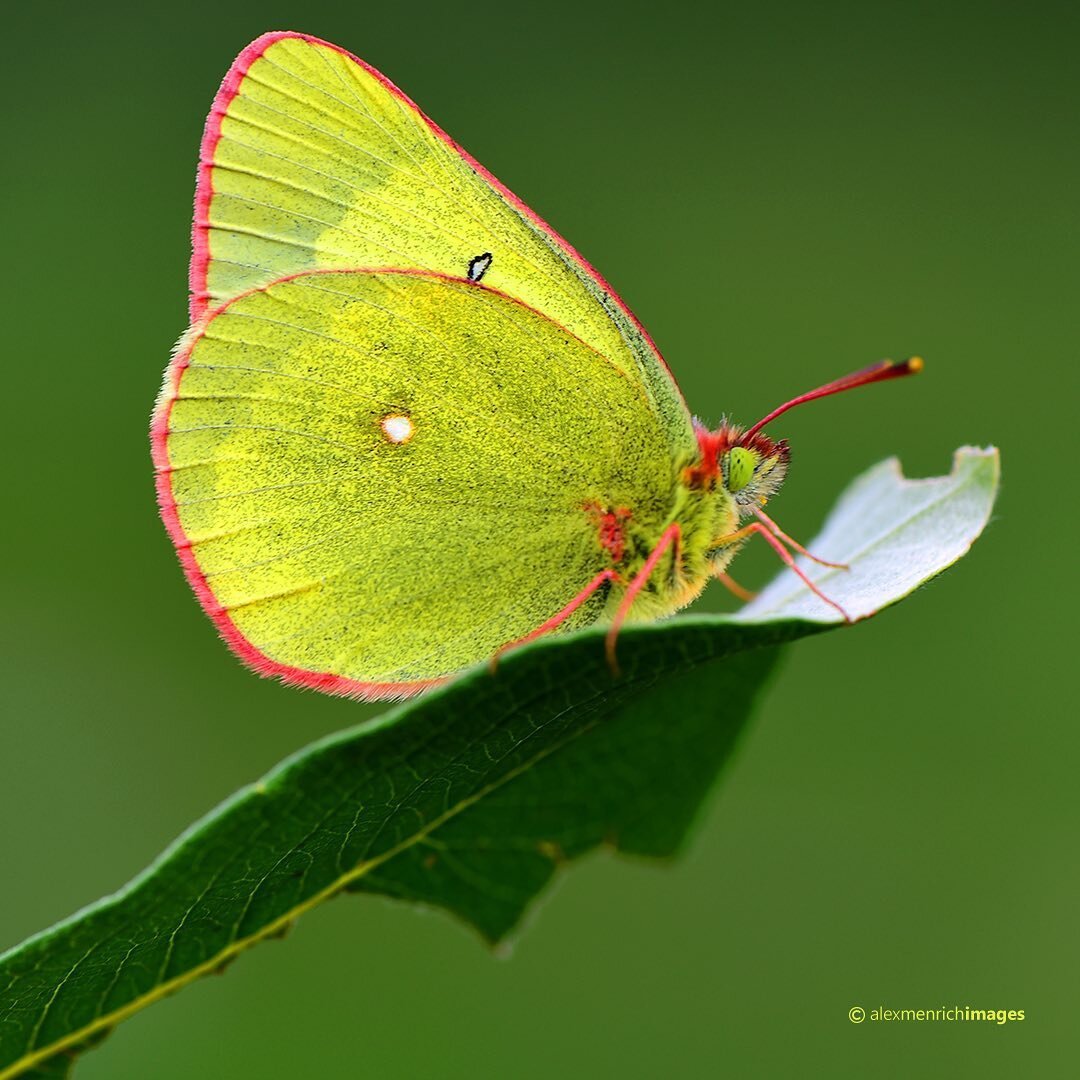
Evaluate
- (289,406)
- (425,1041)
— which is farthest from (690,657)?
(425,1041)

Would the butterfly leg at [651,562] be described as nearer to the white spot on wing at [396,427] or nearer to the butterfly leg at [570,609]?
the butterfly leg at [570,609]

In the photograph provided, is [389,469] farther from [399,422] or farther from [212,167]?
[212,167]

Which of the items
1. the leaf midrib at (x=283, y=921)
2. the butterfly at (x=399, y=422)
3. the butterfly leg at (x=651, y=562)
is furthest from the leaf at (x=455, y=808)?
the butterfly at (x=399, y=422)

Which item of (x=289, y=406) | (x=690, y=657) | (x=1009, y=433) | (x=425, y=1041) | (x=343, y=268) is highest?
(x=343, y=268)

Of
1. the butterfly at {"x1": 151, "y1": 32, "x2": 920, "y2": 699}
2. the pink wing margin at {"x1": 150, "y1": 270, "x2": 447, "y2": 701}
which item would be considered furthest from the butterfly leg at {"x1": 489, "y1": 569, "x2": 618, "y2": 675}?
the pink wing margin at {"x1": 150, "y1": 270, "x2": 447, "y2": 701}

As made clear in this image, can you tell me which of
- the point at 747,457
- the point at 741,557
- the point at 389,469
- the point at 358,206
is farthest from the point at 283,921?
the point at 741,557

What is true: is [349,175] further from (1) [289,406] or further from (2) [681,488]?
(2) [681,488]
